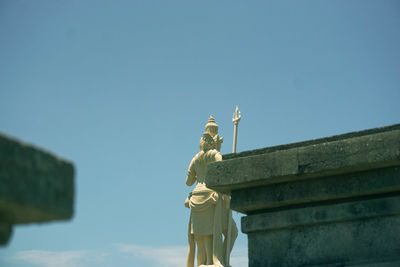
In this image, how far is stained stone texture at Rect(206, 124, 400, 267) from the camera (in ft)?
13.0

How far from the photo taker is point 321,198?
13.8 feet

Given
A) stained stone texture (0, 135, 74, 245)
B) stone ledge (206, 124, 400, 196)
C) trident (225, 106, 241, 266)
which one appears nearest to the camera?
stained stone texture (0, 135, 74, 245)

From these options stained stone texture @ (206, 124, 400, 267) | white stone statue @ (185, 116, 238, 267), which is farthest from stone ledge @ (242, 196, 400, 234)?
white stone statue @ (185, 116, 238, 267)

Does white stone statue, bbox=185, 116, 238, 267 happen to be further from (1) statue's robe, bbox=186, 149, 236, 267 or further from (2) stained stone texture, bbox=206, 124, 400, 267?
(2) stained stone texture, bbox=206, 124, 400, 267

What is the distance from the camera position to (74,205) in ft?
5.32

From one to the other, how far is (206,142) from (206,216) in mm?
1265

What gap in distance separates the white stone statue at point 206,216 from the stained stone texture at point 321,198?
17.6 ft

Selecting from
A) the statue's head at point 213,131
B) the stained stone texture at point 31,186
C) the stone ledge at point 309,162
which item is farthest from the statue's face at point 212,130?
the stained stone texture at point 31,186

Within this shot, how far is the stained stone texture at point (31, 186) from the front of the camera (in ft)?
4.70

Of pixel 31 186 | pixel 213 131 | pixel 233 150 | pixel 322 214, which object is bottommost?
pixel 31 186

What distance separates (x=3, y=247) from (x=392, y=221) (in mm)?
3050

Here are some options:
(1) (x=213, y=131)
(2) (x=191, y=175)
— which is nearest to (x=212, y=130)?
(1) (x=213, y=131)

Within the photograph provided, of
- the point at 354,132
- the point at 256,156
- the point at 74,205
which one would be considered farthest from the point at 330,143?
the point at 74,205

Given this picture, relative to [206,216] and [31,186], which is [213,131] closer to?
[206,216]
